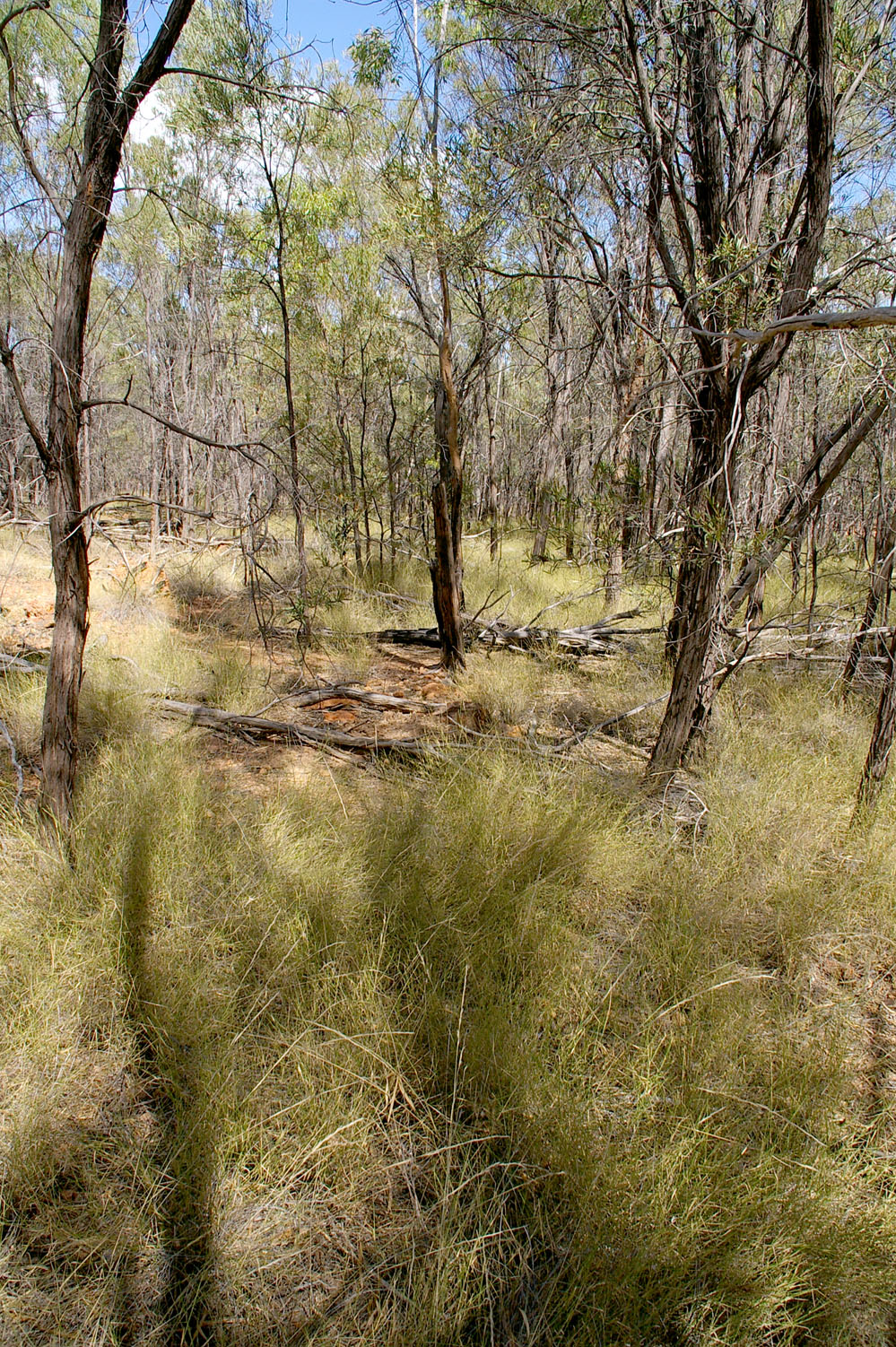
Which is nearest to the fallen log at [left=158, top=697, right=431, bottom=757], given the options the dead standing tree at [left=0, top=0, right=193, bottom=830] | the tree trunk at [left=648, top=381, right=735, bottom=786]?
the tree trunk at [left=648, top=381, right=735, bottom=786]

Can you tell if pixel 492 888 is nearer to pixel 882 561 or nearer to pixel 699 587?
pixel 699 587

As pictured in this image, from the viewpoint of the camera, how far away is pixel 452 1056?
2.01m

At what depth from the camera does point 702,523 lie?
9.40ft

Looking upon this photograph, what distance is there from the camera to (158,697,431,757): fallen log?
168 inches

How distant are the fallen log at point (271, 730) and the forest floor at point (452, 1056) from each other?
52 centimetres

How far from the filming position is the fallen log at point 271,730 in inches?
168

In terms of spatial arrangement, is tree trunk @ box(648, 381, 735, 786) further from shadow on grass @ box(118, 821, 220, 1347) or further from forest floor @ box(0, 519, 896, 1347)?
shadow on grass @ box(118, 821, 220, 1347)

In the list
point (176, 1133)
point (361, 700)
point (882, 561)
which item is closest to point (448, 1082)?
point (176, 1133)

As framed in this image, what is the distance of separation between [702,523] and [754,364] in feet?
2.40

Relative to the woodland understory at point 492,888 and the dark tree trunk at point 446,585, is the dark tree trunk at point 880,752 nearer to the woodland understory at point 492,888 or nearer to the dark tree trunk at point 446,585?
the woodland understory at point 492,888

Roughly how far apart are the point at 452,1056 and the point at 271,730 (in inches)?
113

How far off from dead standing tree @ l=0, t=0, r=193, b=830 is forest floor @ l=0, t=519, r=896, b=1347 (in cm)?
32

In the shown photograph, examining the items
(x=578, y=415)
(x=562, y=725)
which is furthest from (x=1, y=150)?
(x=578, y=415)

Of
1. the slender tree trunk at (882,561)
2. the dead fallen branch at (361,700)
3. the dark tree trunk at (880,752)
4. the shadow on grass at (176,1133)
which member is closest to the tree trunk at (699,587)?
the slender tree trunk at (882,561)
